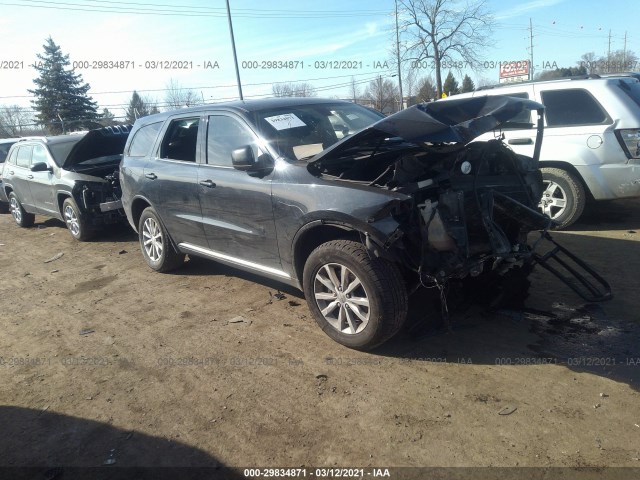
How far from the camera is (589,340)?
139 inches

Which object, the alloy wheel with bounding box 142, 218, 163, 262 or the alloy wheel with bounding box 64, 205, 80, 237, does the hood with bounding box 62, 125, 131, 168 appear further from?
the alloy wheel with bounding box 142, 218, 163, 262

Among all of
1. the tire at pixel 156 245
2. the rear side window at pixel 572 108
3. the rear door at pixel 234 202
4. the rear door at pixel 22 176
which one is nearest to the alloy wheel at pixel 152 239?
the tire at pixel 156 245

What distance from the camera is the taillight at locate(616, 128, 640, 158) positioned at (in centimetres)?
580

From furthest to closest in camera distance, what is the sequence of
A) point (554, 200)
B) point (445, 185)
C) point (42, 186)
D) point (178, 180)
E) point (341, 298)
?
point (42, 186) < point (554, 200) < point (178, 180) < point (341, 298) < point (445, 185)

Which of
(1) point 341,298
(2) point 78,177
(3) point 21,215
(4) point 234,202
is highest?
(2) point 78,177

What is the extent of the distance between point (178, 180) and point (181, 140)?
0.52 metres

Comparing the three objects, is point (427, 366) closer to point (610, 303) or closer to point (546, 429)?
point (546, 429)

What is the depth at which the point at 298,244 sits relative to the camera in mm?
3830

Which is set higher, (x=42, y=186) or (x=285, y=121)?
(x=285, y=121)

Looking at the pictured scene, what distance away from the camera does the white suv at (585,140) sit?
19.3 feet

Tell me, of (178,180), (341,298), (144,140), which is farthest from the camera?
(144,140)

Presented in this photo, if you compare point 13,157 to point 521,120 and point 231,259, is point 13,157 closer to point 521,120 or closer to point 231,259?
point 231,259

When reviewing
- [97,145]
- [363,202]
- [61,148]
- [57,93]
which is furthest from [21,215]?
[57,93]

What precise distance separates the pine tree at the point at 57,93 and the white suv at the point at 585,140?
34452 mm
